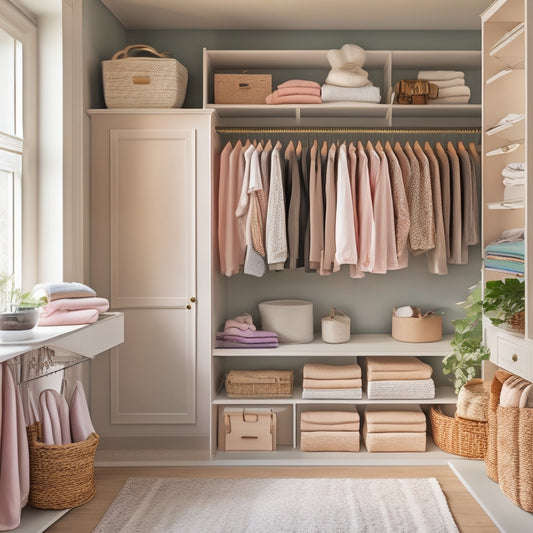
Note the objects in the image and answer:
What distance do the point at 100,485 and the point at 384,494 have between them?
4.82 ft

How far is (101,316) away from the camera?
2957 millimetres

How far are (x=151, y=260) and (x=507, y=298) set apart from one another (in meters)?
1.93

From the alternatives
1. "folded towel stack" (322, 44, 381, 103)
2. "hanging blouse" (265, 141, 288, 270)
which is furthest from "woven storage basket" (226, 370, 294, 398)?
"folded towel stack" (322, 44, 381, 103)

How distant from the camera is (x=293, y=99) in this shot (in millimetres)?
3592

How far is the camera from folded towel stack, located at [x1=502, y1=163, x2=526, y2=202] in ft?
9.30

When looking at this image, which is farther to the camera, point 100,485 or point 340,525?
point 100,485

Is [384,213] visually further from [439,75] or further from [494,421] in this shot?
[494,421]

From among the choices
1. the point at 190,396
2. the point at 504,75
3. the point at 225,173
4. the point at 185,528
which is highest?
the point at 504,75

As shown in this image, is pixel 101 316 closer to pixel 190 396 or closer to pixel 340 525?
pixel 190 396

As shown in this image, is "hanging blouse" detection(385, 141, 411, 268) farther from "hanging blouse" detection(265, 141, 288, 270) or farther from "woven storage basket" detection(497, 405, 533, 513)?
"woven storage basket" detection(497, 405, 533, 513)

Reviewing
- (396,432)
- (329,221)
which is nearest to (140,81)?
(329,221)

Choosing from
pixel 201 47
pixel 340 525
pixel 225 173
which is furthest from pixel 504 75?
pixel 340 525

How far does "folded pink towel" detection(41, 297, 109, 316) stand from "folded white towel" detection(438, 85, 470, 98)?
2.41 metres

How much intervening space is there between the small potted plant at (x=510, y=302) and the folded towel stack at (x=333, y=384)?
103 cm
